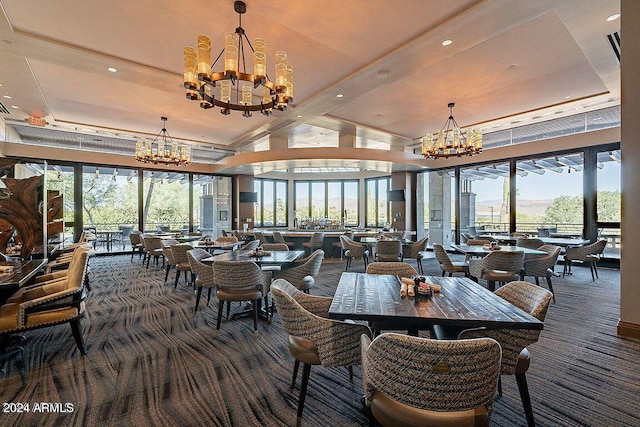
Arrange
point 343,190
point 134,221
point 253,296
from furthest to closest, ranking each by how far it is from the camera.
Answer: point 343,190 < point 134,221 < point 253,296

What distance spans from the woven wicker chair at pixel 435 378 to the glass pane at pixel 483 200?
34.0ft

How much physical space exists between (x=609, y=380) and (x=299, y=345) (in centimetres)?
270

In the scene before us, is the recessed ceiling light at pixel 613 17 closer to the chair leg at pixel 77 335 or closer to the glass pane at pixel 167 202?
the chair leg at pixel 77 335

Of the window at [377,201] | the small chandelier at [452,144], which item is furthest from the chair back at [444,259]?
the window at [377,201]

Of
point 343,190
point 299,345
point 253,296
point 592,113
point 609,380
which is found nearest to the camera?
point 299,345

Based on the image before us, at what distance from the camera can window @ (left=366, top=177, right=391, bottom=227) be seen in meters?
13.9

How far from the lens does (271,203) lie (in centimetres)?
1483

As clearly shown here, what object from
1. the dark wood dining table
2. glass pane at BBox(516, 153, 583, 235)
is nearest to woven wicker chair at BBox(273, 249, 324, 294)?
the dark wood dining table

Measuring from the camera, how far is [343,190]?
15.0m

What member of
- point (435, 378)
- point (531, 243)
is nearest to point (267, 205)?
point (531, 243)

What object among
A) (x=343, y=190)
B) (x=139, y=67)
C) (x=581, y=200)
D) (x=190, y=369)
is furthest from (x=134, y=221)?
(x=581, y=200)

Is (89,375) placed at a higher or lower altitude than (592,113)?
lower

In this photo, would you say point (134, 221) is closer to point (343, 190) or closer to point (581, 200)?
point (343, 190)

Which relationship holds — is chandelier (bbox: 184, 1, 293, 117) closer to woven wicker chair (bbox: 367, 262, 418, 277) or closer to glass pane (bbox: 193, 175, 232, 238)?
woven wicker chair (bbox: 367, 262, 418, 277)
